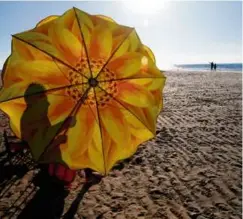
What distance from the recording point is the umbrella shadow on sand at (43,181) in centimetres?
370

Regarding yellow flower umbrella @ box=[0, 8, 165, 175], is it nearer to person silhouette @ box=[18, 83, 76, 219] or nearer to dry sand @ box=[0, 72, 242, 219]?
person silhouette @ box=[18, 83, 76, 219]

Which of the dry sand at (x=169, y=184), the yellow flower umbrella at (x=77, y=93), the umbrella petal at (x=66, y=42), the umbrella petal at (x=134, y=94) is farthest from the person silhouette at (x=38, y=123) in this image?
the dry sand at (x=169, y=184)

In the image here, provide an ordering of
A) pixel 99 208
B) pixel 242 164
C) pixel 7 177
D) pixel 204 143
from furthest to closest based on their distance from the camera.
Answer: pixel 204 143, pixel 242 164, pixel 7 177, pixel 99 208

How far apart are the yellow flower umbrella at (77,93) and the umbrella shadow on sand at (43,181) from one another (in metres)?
0.01

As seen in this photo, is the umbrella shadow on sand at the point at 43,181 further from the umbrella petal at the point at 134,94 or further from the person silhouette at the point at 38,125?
the umbrella petal at the point at 134,94

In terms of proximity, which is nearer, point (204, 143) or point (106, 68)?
point (106, 68)

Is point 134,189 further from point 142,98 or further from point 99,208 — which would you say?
point 142,98

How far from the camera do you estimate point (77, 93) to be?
3.85 m

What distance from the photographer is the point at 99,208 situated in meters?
5.31

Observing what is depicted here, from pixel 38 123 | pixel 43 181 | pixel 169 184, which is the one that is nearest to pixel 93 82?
pixel 38 123

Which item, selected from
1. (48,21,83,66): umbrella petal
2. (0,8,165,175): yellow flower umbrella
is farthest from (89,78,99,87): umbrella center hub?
(48,21,83,66): umbrella petal

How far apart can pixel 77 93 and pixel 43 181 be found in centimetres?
217

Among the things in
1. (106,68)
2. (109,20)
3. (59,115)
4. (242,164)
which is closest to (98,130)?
(59,115)

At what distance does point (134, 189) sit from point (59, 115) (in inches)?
112
